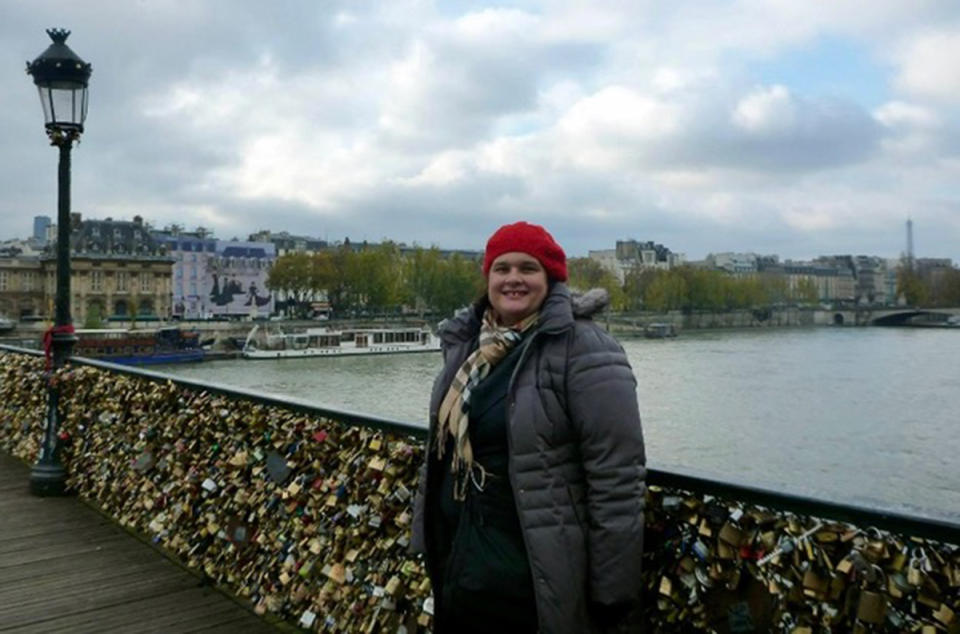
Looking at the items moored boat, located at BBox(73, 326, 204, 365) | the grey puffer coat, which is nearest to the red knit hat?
the grey puffer coat

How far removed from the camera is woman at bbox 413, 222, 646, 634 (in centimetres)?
214

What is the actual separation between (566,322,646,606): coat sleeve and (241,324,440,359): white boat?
54149 millimetres

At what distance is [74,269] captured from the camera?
282ft

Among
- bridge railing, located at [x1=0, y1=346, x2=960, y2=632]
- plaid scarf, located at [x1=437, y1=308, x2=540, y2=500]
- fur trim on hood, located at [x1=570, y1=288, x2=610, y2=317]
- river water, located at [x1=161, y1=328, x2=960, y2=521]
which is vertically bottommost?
river water, located at [x1=161, y1=328, x2=960, y2=521]

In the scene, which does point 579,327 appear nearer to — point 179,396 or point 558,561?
point 558,561

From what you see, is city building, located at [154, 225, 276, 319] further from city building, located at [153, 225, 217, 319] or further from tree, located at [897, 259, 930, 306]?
tree, located at [897, 259, 930, 306]

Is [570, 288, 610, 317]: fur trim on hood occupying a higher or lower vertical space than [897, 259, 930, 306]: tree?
lower

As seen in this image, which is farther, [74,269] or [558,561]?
[74,269]

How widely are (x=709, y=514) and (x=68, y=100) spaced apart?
261 inches

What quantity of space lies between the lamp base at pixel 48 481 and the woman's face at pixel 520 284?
17.6 ft

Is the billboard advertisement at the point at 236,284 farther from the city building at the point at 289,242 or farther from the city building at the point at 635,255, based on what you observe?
the city building at the point at 635,255

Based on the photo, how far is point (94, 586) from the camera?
450 centimetres

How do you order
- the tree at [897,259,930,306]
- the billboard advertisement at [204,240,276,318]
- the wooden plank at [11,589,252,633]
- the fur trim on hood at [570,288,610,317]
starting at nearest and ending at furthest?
the fur trim on hood at [570,288,610,317]
the wooden plank at [11,589,252,633]
the billboard advertisement at [204,240,276,318]
the tree at [897,259,930,306]

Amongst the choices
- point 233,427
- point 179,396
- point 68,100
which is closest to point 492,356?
point 233,427
